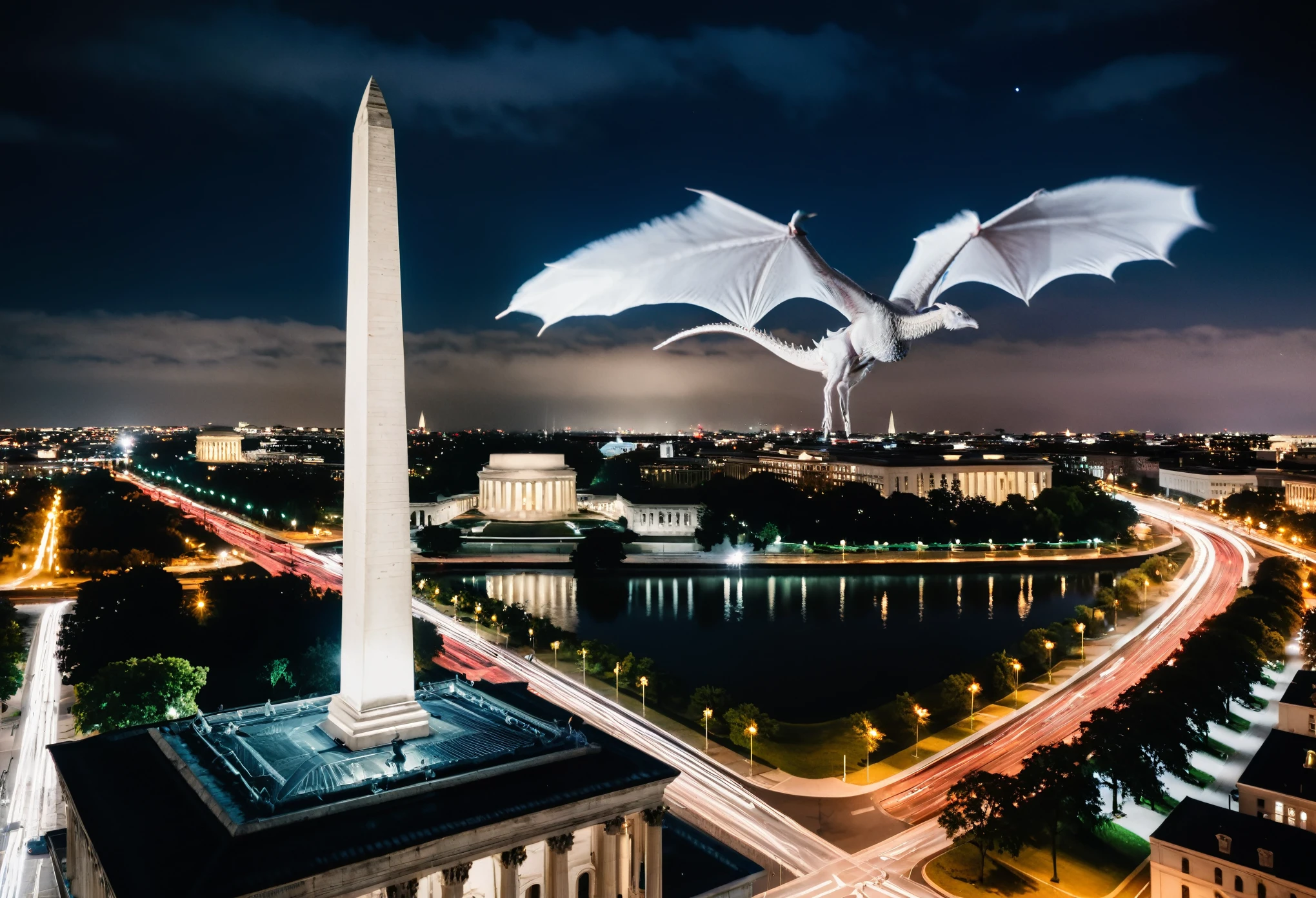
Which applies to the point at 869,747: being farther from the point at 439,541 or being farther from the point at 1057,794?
the point at 439,541

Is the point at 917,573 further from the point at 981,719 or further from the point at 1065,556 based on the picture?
the point at 981,719

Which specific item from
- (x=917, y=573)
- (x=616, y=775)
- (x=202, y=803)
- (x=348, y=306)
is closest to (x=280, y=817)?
(x=202, y=803)

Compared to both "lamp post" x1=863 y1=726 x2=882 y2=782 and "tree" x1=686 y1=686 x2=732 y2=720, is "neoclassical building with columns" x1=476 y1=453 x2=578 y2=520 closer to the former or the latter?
"tree" x1=686 y1=686 x2=732 y2=720

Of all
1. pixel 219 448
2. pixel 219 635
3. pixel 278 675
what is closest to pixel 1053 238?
pixel 278 675

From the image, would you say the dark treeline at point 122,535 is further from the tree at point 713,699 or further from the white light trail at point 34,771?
the tree at point 713,699

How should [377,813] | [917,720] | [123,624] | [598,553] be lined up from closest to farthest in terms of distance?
[377,813]
[917,720]
[123,624]
[598,553]

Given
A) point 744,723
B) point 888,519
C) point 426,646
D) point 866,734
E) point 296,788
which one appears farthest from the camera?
point 888,519
